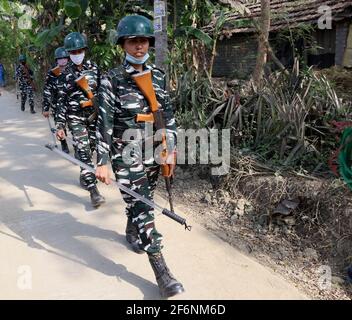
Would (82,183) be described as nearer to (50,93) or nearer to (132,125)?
(50,93)

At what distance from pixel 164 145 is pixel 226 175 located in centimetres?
167

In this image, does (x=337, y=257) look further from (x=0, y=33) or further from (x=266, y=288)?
(x=0, y=33)

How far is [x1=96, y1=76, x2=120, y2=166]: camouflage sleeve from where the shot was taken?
2.94 m

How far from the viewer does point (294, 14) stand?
994 centimetres

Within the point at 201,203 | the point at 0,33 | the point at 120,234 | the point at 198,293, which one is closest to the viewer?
the point at 198,293

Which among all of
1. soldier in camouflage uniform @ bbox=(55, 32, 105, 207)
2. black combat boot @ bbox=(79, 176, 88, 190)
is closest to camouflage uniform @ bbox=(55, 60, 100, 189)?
soldier in camouflage uniform @ bbox=(55, 32, 105, 207)

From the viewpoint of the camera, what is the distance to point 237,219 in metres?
4.09

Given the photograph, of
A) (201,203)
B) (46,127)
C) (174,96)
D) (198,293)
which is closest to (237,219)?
(201,203)

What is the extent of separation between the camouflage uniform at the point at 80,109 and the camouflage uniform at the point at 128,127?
1.69m

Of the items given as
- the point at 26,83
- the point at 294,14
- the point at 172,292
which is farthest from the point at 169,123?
the point at 26,83

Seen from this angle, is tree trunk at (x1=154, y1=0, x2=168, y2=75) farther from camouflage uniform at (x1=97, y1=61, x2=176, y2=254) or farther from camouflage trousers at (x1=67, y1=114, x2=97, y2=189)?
camouflage uniform at (x1=97, y1=61, x2=176, y2=254)

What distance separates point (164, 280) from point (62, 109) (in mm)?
2811

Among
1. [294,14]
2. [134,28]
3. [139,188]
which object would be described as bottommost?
[139,188]

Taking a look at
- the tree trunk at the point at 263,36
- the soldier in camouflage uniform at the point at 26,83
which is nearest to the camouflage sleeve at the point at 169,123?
the tree trunk at the point at 263,36
